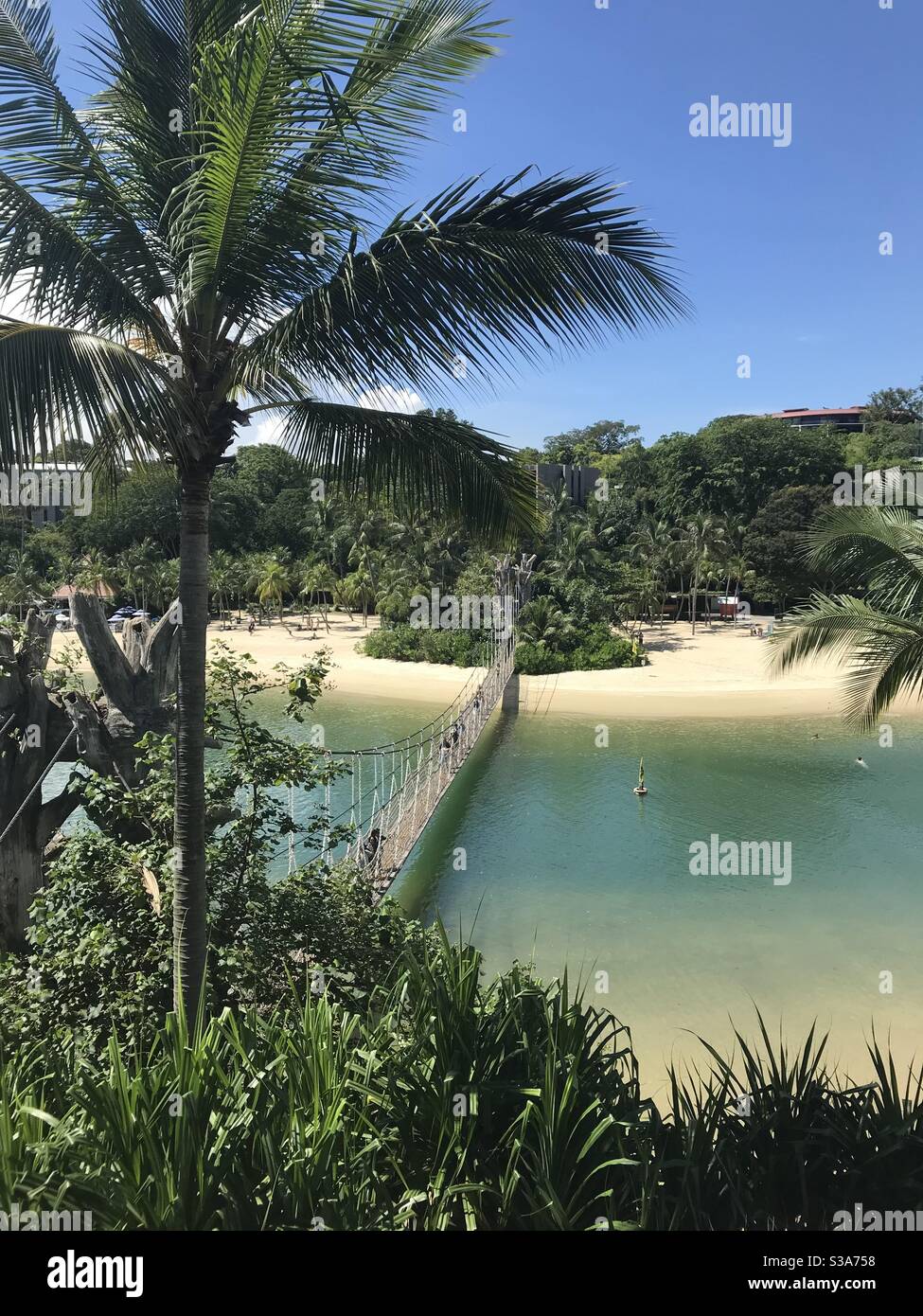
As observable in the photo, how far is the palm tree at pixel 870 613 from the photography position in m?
5.23

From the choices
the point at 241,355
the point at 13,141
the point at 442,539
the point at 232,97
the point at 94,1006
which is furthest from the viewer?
the point at 442,539

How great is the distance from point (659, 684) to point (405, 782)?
14.9m

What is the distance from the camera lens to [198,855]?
3057mm

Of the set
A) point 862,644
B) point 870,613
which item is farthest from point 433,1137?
point 870,613

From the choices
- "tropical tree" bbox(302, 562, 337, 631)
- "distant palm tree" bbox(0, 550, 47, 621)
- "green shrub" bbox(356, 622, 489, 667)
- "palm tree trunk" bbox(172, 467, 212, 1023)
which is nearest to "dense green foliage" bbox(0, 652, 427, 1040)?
"palm tree trunk" bbox(172, 467, 212, 1023)

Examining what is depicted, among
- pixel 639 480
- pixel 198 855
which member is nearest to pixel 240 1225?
pixel 198 855

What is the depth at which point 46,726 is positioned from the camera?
500cm

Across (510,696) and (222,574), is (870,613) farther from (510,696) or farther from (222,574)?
(222,574)

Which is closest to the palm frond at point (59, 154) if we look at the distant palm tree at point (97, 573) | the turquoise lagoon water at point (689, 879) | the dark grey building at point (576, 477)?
the turquoise lagoon water at point (689, 879)

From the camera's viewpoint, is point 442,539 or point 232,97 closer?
point 232,97

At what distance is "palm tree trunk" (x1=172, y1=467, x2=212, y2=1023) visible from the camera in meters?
2.96

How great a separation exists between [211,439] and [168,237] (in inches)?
28.5

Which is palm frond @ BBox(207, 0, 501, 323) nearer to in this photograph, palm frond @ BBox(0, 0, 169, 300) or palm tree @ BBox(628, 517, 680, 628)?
palm frond @ BBox(0, 0, 169, 300)
